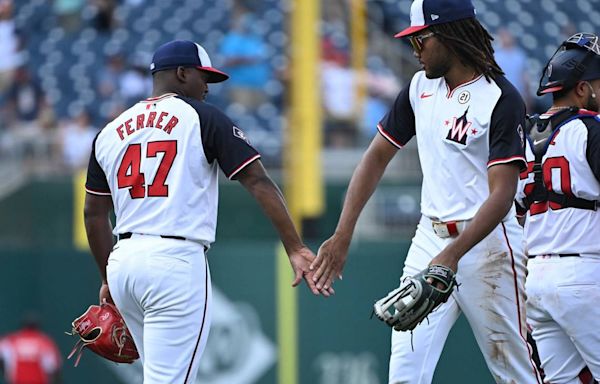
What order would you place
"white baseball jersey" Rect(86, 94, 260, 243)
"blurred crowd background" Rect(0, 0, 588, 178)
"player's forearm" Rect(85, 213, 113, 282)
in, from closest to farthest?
"white baseball jersey" Rect(86, 94, 260, 243), "player's forearm" Rect(85, 213, 113, 282), "blurred crowd background" Rect(0, 0, 588, 178)

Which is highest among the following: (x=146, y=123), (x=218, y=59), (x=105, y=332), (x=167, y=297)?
(x=218, y=59)

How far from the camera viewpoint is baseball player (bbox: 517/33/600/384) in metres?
5.32

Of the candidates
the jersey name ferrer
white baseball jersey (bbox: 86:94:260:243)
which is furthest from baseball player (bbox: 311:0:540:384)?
the jersey name ferrer

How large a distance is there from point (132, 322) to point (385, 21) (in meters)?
7.98

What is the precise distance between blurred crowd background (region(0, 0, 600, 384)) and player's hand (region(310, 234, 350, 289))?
450cm

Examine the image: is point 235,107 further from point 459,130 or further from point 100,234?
point 459,130

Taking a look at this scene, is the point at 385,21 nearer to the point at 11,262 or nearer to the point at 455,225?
the point at 11,262

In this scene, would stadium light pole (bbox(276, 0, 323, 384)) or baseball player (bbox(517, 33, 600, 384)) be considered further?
stadium light pole (bbox(276, 0, 323, 384))

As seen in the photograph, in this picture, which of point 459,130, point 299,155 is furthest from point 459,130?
point 299,155

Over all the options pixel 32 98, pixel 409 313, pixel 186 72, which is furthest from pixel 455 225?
pixel 32 98

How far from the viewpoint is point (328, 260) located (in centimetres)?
531

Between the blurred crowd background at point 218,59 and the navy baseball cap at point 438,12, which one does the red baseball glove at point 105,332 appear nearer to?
the navy baseball cap at point 438,12

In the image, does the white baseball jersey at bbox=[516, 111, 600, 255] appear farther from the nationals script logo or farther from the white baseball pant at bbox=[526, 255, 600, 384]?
the nationals script logo

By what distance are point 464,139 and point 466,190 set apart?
224 millimetres
